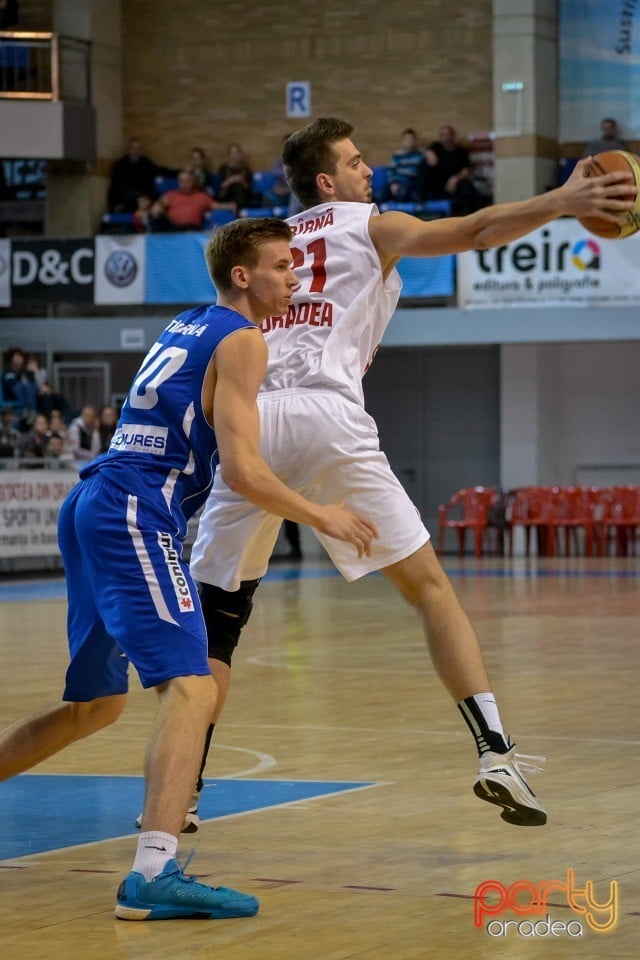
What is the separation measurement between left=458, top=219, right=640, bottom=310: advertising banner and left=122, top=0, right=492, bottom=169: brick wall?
4772mm

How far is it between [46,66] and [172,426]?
2569cm

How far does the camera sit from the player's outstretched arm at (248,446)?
4562 mm

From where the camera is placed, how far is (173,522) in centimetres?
471

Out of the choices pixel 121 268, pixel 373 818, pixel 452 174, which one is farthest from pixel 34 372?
pixel 373 818

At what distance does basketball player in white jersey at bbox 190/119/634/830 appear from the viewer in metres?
5.40

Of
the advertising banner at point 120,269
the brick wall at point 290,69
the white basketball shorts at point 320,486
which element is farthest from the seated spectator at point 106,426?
the white basketball shorts at point 320,486

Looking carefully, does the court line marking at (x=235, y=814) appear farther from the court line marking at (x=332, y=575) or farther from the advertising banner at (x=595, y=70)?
the advertising banner at (x=595, y=70)

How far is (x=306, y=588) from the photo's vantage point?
19734mm

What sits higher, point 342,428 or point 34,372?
point 342,428

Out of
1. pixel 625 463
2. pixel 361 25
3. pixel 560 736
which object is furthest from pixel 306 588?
pixel 361 25

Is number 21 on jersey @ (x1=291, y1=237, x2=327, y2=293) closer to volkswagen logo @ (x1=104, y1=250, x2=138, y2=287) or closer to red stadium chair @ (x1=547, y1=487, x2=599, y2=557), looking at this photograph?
red stadium chair @ (x1=547, y1=487, x2=599, y2=557)

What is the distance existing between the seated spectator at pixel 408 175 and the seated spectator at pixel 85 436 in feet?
20.1

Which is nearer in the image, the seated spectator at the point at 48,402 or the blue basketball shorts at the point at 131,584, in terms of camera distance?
the blue basketball shorts at the point at 131,584

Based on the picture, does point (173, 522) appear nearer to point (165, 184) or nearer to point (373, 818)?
point (373, 818)
